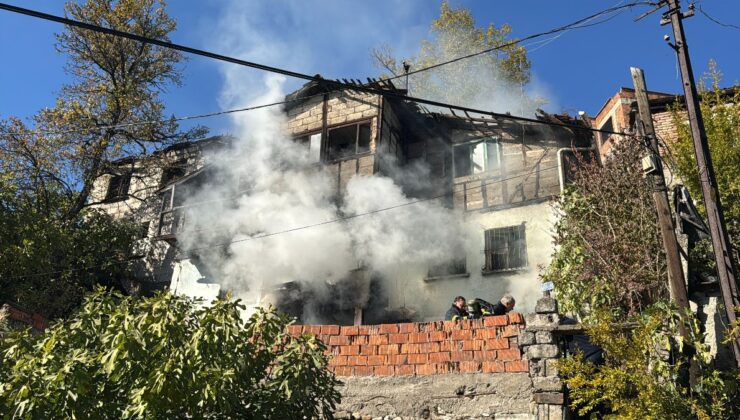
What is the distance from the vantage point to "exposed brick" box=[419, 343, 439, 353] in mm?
8203

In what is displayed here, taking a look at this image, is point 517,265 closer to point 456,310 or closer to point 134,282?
point 456,310

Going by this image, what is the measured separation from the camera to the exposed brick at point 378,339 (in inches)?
334

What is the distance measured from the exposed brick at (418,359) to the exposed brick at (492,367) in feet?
2.62

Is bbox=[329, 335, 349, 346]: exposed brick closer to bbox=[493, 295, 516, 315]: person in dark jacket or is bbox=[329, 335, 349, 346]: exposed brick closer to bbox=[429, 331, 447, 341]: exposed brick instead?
bbox=[429, 331, 447, 341]: exposed brick

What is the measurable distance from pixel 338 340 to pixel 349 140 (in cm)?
970

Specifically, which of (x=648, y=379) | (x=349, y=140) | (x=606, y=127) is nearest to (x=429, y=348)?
(x=648, y=379)

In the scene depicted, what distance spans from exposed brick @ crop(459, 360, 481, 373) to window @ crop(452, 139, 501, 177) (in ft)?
32.2

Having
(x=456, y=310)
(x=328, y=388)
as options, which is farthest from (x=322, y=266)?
(x=328, y=388)

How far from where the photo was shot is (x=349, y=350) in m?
8.57

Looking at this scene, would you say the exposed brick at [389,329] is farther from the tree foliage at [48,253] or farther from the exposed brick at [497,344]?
the tree foliage at [48,253]

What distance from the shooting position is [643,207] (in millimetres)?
10945

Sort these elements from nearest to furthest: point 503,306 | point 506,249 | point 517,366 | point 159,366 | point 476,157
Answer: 1. point 159,366
2. point 517,366
3. point 503,306
4. point 506,249
5. point 476,157

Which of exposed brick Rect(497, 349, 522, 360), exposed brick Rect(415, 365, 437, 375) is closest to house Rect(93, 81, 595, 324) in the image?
exposed brick Rect(415, 365, 437, 375)

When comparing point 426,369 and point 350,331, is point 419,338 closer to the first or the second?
point 426,369
